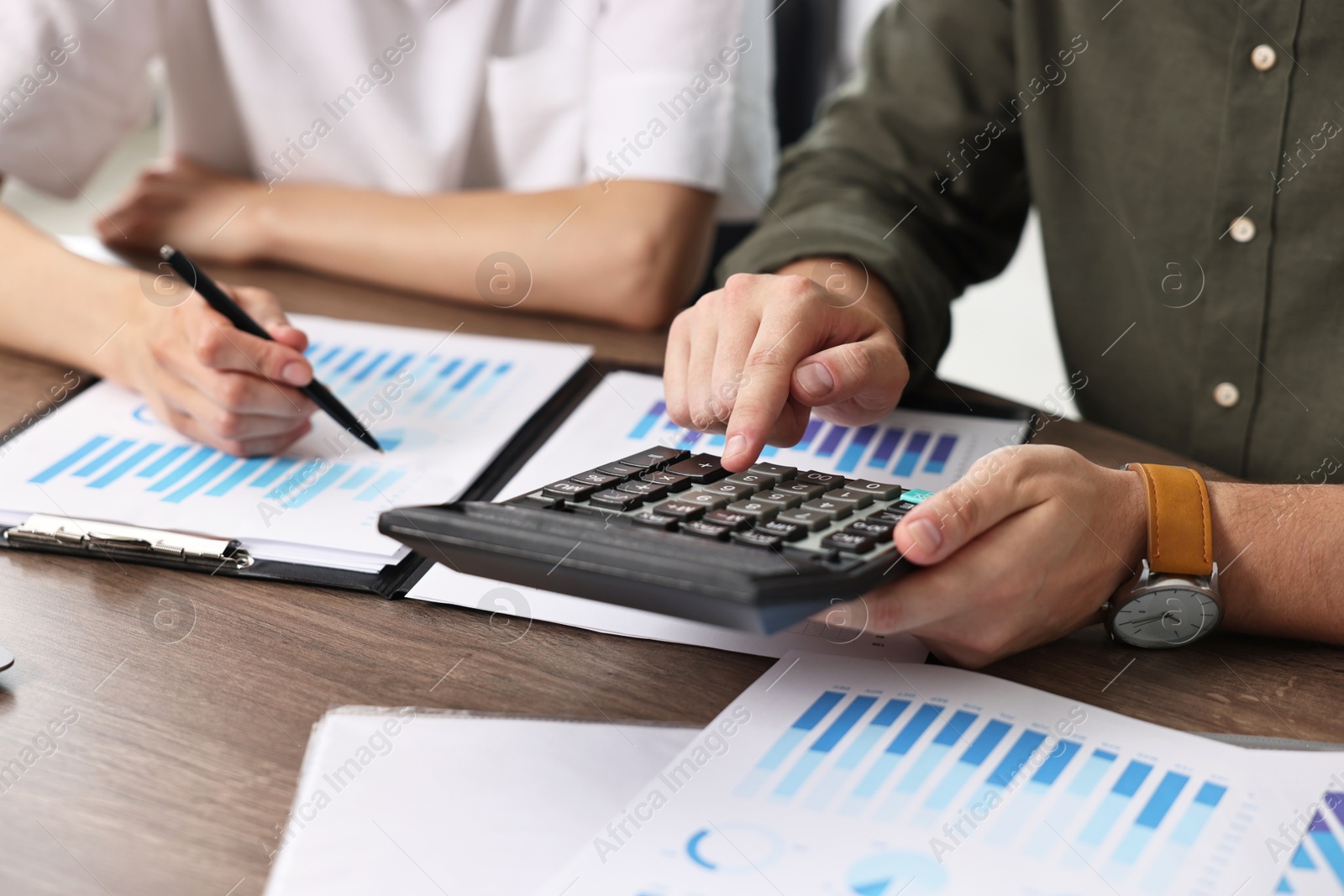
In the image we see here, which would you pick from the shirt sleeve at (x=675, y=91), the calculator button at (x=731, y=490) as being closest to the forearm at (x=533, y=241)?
the shirt sleeve at (x=675, y=91)

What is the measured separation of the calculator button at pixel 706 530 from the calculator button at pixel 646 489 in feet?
0.15

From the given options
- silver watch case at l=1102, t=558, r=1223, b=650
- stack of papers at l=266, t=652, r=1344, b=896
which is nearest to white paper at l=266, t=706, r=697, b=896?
stack of papers at l=266, t=652, r=1344, b=896

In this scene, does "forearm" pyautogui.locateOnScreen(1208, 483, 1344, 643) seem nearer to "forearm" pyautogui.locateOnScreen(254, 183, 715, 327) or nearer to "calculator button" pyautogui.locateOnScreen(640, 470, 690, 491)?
"calculator button" pyautogui.locateOnScreen(640, 470, 690, 491)

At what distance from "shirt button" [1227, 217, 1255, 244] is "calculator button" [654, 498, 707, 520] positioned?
0.57m

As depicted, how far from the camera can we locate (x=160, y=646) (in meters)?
0.54

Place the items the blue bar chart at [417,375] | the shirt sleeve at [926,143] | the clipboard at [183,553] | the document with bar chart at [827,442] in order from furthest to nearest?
the shirt sleeve at [926,143]
the blue bar chart at [417,375]
the document with bar chart at [827,442]
the clipboard at [183,553]

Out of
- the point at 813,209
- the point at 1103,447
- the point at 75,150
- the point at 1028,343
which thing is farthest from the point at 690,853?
the point at 1028,343

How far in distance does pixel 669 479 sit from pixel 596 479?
0.04 metres

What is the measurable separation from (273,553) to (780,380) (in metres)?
0.31

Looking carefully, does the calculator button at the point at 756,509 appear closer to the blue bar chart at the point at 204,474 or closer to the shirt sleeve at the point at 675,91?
the blue bar chart at the point at 204,474

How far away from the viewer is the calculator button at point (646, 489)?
0.53 meters

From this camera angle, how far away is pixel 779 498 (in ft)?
1.77

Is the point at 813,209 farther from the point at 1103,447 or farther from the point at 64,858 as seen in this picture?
the point at 64,858

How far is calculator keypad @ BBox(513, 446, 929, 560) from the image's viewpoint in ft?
1.59
